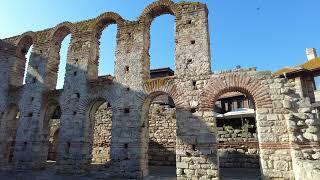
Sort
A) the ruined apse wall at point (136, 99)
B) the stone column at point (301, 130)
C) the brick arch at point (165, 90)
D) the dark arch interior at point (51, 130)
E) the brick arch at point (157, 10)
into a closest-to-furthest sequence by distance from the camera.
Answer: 1. the stone column at point (301, 130)
2. the ruined apse wall at point (136, 99)
3. the brick arch at point (165, 90)
4. the brick arch at point (157, 10)
5. the dark arch interior at point (51, 130)

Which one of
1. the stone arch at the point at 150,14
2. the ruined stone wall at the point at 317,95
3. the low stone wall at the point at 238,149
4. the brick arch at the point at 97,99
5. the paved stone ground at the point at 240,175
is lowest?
the paved stone ground at the point at 240,175

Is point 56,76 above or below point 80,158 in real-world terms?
above

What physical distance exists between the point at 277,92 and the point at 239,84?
127 centimetres

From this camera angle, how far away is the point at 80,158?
1074cm

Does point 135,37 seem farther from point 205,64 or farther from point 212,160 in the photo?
point 212,160

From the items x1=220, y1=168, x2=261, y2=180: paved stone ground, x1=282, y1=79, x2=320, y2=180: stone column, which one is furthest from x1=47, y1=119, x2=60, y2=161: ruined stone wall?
x1=282, y1=79, x2=320, y2=180: stone column

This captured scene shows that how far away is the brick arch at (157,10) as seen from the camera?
1118 centimetres

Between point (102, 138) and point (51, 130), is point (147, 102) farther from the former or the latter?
point (51, 130)

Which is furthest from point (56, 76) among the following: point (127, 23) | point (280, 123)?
point (280, 123)

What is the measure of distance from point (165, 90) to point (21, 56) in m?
10.6

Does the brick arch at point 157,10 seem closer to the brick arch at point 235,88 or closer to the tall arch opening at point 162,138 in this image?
the brick arch at point 235,88

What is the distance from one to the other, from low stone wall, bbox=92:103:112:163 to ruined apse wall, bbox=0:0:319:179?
131 inches

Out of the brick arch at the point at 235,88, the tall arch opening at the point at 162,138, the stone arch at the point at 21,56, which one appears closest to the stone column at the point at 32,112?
the stone arch at the point at 21,56

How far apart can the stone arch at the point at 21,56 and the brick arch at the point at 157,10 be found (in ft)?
23.8
